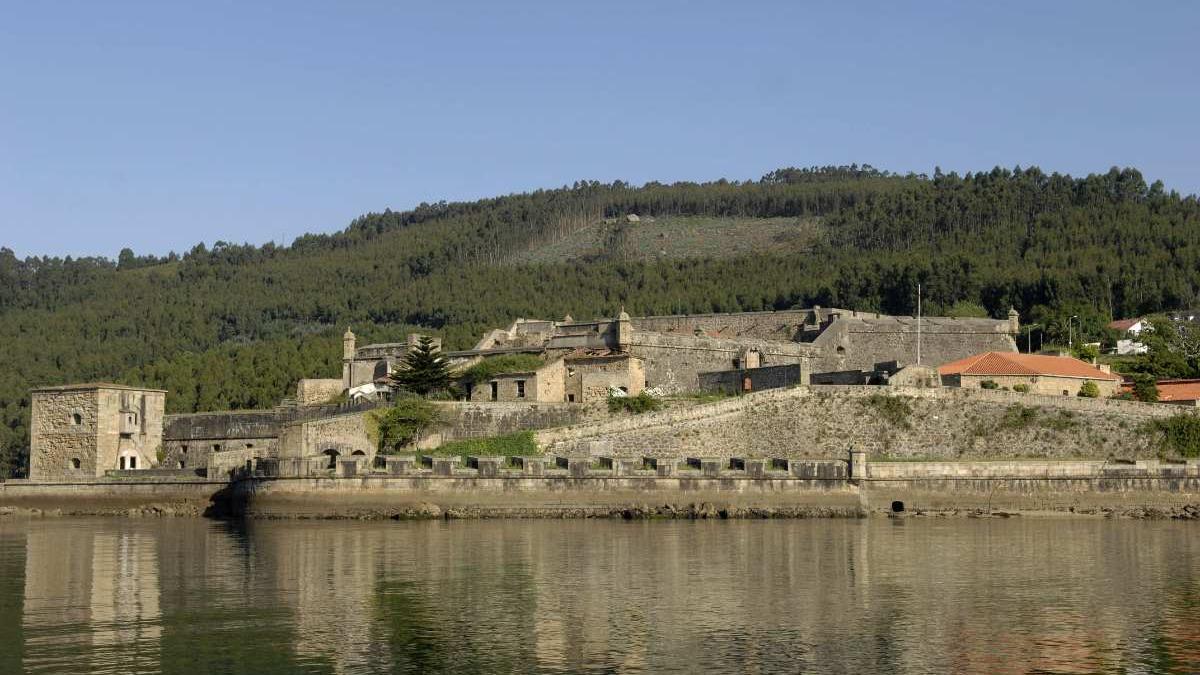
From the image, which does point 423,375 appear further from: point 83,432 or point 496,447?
point 83,432

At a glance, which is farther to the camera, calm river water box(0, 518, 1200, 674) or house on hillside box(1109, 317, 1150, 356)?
house on hillside box(1109, 317, 1150, 356)

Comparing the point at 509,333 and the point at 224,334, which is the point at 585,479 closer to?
the point at 509,333

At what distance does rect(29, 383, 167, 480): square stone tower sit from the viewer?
55.4 metres

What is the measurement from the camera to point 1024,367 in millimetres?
58062

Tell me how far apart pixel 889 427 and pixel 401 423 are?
15907mm

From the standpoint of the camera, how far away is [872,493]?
45.6 meters

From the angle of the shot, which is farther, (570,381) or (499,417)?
(570,381)

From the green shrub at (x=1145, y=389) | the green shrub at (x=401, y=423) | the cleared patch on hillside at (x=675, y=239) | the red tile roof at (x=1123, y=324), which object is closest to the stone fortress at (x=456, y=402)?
the green shrub at (x=401, y=423)

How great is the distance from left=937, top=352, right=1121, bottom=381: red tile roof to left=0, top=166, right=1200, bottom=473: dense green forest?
24.0 m

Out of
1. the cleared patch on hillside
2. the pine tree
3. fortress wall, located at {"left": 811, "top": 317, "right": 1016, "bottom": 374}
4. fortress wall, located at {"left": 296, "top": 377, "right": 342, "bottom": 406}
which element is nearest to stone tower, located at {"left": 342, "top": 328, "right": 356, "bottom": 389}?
fortress wall, located at {"left": 296, "top": 377, "right": 342, "bottom": 406}

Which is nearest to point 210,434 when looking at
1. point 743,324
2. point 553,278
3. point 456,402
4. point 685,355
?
point 456,402

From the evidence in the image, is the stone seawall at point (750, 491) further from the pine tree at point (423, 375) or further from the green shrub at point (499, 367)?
the green shrub at point (499, 367)

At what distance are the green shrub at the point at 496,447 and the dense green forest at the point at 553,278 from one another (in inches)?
951

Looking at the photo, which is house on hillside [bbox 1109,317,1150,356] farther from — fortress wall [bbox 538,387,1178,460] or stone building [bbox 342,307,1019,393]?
fortress wall [bbox 538,387,1178,460]
